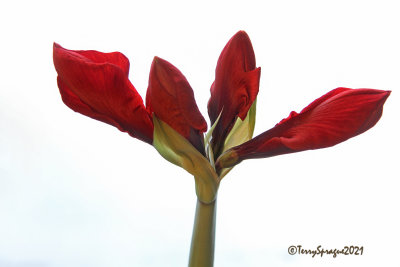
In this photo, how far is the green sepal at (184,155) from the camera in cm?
35

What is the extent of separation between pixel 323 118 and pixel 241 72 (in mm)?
80

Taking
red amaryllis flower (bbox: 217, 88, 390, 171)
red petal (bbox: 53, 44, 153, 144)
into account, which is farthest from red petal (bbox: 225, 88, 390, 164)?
red petal (bbox: 53, 44, 153, 144)

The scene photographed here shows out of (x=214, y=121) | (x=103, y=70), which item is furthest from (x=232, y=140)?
(x=103, y=70)

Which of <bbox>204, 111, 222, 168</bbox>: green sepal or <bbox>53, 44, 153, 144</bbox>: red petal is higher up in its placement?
<bbox>53, 44, 153, 144</bbox>: red petal

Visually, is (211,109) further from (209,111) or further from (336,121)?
(336,121)

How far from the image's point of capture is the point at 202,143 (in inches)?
14.7

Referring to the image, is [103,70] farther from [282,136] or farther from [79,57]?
[282,136]

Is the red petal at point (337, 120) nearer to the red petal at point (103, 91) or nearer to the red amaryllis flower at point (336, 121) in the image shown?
the red amaryllis flower at point (336, 121)

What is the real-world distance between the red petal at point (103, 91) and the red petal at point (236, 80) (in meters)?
0.06

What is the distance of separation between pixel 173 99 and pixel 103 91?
0.05 m

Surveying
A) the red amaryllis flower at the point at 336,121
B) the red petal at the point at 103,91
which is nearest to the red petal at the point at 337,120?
the red amaryllis flower at the point at 336,121

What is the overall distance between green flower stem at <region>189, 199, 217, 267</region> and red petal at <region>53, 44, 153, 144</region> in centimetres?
7

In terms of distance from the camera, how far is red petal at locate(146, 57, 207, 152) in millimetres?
340

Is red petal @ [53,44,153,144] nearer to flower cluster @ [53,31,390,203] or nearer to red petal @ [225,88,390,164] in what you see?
flower cluster @ [53,31,390,203]
